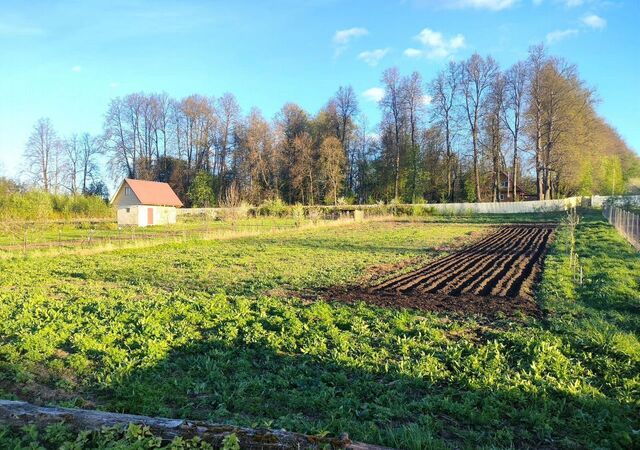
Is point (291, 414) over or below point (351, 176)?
below

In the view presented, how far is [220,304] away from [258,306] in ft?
2.41

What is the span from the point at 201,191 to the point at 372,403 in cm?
5511

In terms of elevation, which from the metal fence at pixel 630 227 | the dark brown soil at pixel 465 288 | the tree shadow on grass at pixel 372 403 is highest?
the metal fence at pixel 630 227

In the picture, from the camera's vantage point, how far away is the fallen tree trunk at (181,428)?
8.52 ft

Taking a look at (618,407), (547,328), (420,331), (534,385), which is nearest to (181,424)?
(534,385)

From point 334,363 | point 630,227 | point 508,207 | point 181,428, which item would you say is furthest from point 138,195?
point 181,428

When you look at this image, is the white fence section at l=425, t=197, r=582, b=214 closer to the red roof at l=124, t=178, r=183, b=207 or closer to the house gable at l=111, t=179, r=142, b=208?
the red roof at l=124, t=178, r=183, b=207

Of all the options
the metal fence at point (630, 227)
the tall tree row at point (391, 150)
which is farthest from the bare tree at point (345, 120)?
the metal fence at point (630, 227)

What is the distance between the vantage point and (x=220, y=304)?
7.89 m

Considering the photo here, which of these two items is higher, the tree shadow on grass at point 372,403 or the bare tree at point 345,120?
the bare tree at point 345,120

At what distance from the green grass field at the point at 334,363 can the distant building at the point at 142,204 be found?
31.8 m

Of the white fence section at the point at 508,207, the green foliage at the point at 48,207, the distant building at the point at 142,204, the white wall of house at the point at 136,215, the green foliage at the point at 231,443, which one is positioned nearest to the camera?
the green foliage at the point at 231,443

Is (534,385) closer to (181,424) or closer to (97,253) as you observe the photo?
(181,424)

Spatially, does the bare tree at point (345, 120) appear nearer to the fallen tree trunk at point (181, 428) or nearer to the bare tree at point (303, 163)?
the bare tree at point (303, 163)
